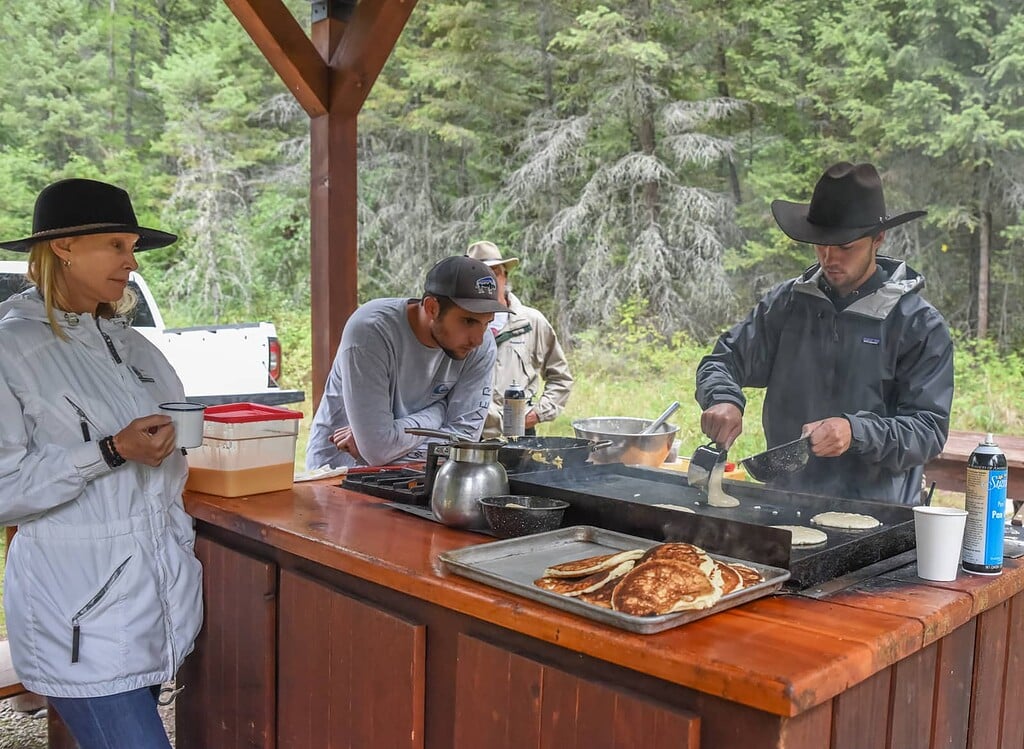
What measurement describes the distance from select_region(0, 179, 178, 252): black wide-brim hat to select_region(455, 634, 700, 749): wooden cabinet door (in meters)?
1.30

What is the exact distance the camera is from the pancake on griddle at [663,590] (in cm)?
153

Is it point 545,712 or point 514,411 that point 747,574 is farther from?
point 514,411

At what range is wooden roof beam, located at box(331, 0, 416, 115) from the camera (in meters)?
3.94

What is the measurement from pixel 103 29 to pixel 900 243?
1154cm

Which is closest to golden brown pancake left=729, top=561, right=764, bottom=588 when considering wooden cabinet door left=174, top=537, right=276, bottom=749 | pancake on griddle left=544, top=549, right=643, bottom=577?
pancake on griddle left=544, top=549, right=643, bottom=577

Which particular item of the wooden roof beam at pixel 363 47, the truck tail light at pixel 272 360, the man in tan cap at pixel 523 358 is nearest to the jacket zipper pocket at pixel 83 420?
the wooden roof beam at pixel 363 47

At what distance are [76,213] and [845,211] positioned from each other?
7.72 feet

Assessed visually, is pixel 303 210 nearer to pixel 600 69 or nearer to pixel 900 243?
pixel 600 69

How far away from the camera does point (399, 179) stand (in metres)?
13.0

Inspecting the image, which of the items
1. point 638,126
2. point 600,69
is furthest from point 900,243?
point 600,69

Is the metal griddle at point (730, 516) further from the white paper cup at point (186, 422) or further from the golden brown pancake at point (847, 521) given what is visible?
the white paper cup at point (186, 422)

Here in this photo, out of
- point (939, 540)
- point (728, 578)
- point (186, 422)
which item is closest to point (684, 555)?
point (728, 578)

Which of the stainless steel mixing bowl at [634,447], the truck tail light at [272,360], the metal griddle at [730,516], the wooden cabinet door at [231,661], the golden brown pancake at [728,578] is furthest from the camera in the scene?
the truck tail light at [272,360]

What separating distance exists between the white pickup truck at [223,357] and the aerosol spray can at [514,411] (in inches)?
137
